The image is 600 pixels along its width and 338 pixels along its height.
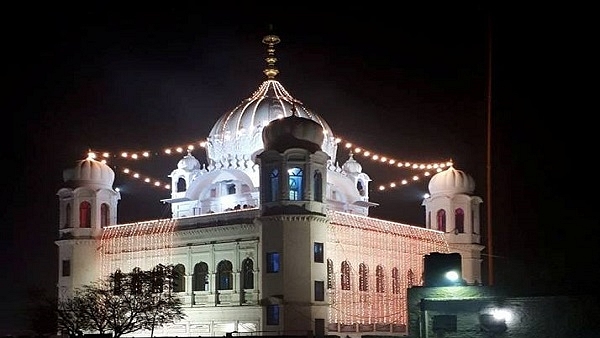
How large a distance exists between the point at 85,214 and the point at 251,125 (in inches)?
368

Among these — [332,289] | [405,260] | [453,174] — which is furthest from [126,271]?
[453,174]

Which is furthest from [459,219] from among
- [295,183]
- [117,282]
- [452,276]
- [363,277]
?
[452,276]

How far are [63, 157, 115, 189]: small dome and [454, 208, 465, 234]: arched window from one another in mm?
18302

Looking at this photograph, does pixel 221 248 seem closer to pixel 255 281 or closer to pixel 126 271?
pixel 255 281

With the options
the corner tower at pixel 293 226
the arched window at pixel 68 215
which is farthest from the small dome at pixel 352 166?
the arched window at pixel 68 215

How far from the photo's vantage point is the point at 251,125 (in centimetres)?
5184

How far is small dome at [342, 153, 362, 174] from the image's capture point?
5594 centimetres

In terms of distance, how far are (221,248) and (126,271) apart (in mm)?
5949

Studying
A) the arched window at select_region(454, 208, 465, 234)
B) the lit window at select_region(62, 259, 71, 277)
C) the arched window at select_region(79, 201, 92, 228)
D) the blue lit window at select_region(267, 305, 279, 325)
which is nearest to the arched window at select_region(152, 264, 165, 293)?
the blue lit window at select_region(267, 305, 279, 325)

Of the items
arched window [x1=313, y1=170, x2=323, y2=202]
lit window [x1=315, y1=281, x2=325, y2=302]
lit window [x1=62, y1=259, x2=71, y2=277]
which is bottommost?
lit window [x1=315, y1=281, x2=325, y2=302]

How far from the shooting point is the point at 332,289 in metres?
45.4

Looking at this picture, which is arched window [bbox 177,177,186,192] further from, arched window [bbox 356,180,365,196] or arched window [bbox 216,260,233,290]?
arched window [bbox 216,260,233,290]

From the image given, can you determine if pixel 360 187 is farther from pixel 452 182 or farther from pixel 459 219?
pixel 459 219

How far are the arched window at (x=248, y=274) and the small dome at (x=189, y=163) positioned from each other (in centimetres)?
1103
